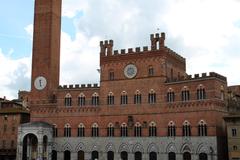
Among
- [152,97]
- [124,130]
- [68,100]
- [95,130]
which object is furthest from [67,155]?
[152,97]

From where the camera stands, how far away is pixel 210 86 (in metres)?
51.6

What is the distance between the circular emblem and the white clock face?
14579 mm

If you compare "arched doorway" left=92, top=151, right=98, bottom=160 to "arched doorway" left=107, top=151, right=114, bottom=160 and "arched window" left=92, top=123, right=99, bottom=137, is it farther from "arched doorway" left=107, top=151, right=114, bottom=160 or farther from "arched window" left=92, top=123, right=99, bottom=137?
"arched window" left=92, top=123, right=99, bottom=137

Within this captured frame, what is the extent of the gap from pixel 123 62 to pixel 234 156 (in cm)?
2181

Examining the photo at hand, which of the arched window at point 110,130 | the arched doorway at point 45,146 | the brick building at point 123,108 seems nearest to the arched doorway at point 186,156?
the brick building at point 123,108

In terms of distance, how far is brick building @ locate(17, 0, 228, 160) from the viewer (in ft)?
171

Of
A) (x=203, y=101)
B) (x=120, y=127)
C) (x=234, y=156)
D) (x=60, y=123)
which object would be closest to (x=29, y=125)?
(x=60, y=123)

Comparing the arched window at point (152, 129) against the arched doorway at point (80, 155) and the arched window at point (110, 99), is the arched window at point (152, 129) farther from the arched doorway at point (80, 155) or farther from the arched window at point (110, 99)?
the arched doorway at point (80, 155)

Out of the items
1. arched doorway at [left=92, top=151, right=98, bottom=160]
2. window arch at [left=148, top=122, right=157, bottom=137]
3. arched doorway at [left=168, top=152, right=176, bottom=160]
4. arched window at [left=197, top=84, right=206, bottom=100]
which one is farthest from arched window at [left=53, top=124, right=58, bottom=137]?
arched window at [left=197, top=84, right=206, bottom=100]

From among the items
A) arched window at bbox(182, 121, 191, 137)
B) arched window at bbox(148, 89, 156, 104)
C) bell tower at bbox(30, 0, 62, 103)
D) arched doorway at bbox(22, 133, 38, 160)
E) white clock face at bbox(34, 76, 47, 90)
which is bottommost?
arched doorway at bbox(22, 133, 38, 160)

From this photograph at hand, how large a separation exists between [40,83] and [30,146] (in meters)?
10.7

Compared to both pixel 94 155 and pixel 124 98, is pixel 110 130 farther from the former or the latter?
pixel 124 98

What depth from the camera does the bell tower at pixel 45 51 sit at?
6475 centimetres

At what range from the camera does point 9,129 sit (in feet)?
220
